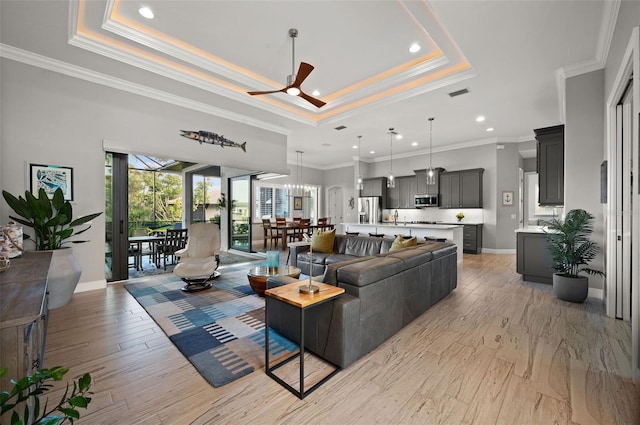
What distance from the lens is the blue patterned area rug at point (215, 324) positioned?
230 centimetres

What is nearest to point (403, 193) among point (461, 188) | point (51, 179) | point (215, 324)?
point (461, 188)

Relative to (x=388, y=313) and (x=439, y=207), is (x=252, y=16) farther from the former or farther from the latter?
(x=439, y=207)

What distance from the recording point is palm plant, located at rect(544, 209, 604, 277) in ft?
11.9

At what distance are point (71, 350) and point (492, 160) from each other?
926 cm

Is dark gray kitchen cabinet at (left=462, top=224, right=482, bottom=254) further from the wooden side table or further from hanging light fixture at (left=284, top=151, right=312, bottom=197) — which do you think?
the wooden side table

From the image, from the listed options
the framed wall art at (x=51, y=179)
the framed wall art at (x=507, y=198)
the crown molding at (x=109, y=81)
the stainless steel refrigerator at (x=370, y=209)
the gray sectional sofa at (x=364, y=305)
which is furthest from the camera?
the stainless steel refrigerator at (x=370, y=209)

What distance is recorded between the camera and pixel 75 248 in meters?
4.12

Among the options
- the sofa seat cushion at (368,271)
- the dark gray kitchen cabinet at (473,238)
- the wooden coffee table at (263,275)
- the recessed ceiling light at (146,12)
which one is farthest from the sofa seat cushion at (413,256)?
the dark gray kitchen cabinet at (473,238)

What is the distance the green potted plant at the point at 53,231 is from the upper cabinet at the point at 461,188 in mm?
8530

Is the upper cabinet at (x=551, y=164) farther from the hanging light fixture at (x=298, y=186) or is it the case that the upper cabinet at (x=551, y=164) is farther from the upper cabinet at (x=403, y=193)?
the hanging light fixture at (x=298, y=186)

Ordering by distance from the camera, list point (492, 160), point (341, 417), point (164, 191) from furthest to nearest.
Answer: point (164, 191)
point (492, 160)
point (341, 417)

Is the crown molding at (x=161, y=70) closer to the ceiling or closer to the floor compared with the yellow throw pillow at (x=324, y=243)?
closer to the ceiling

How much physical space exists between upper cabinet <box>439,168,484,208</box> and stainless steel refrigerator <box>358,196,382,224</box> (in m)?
2.16

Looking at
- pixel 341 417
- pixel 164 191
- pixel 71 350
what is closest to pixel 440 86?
pixel 341 417
